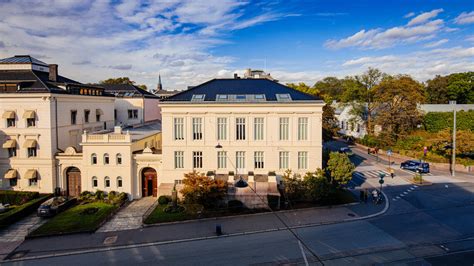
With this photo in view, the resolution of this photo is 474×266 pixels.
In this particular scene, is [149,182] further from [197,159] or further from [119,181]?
[197,159]

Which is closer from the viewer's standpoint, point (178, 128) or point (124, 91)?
point (178, 128)

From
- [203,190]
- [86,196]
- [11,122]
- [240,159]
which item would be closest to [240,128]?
[240,159]

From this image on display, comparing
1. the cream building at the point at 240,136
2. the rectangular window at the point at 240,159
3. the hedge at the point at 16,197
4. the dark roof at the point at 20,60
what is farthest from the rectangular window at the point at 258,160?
the dark roof at the point at 20,60

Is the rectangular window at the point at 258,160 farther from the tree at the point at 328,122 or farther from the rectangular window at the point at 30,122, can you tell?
the rectangular window at the point at 30,122

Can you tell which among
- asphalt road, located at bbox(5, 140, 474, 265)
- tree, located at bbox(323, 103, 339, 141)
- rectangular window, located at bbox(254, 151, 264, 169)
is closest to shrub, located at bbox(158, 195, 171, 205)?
asphalt road, located at bbox(5, 140, 474, 265)

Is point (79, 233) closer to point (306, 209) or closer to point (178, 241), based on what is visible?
point (178, 241)

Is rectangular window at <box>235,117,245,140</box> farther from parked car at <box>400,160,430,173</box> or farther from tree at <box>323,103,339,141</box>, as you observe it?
parked car at <box>400,160,430,173</box>
